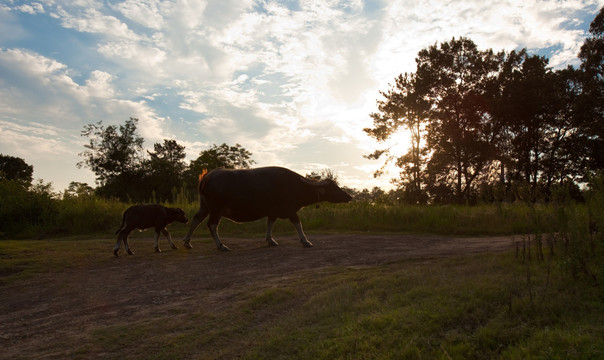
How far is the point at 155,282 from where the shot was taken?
27.2 ft

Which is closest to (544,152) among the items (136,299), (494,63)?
(494,63)

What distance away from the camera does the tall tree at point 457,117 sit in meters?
37.5

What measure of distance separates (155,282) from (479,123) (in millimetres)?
36766

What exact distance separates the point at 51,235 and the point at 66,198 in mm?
3576

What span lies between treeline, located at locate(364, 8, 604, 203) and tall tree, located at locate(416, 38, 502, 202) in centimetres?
8

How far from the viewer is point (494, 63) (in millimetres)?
39406

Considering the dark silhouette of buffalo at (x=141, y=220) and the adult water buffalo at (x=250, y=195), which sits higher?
the adult water buffalo at (x=250, y=195)

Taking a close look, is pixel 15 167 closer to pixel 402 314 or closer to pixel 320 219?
pixel 320 219

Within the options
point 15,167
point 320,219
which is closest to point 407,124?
point 320,219

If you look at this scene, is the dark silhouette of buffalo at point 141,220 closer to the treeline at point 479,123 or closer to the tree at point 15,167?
the treeline at point 479,123

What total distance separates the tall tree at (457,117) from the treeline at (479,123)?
0.08 metres

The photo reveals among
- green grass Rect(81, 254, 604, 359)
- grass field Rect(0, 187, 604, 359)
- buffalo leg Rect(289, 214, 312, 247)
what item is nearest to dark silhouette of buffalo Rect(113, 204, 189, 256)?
grass field Rect(0, 187, 604, 359)

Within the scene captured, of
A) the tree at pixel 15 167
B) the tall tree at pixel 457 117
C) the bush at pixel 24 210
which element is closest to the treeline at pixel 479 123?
the tall tree at pixel 457 117

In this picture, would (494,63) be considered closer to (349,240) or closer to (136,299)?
(349,240)
